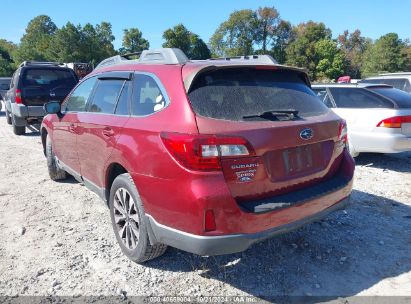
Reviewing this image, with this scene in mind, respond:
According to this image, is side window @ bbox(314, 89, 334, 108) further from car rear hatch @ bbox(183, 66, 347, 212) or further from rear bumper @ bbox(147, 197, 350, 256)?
rear bumper @ bbox(147, 197, 350, 256)

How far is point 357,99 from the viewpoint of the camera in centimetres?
652

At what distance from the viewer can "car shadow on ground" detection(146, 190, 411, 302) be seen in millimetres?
2885

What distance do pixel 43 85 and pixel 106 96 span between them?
22.7 ft

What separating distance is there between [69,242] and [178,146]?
200 centimetres

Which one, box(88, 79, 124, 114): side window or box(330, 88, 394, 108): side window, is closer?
box(88, 79, 124, 114): side window

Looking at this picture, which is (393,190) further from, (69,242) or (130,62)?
(69,242)

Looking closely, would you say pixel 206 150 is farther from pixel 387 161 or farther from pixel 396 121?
pixel 387 161

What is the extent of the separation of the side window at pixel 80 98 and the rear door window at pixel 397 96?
193 inches

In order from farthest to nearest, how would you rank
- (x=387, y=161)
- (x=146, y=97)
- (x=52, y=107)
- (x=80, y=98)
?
(x=387, y=161), (x=52, y=107), (x=80, y=98), (x=146, y=97)

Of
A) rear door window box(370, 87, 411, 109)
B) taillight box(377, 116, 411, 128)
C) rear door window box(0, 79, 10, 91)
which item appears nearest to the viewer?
taillight box(377, 116, 411, 128)

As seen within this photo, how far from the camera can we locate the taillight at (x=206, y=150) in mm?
2389

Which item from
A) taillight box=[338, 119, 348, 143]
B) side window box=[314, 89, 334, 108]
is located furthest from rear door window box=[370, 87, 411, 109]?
taillight box=[338, 119, 348, 143]

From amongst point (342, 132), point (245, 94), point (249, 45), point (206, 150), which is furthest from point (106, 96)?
point (249, 45)

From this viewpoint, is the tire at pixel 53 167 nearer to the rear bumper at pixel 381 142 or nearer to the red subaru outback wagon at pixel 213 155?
the red subaru outback wagon at pixel 213 155
